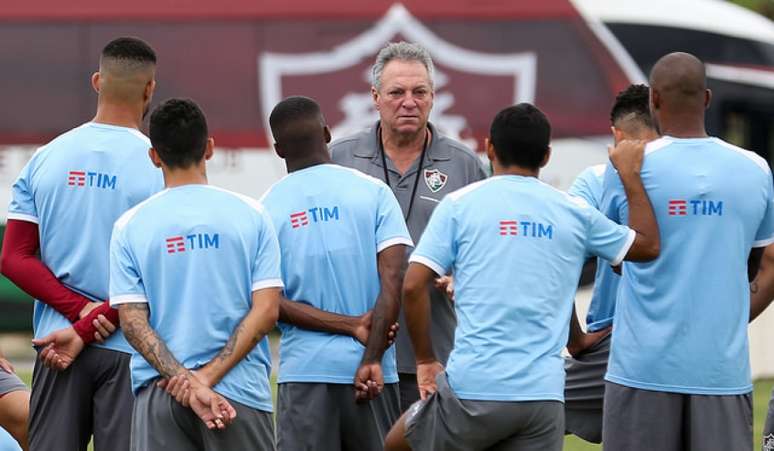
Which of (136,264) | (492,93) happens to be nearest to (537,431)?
(136,264)

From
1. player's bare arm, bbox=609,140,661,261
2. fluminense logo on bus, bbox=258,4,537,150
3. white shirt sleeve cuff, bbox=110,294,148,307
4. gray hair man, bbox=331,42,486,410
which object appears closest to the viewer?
white shirt sleeve cuff, bbox=110,294,148,307

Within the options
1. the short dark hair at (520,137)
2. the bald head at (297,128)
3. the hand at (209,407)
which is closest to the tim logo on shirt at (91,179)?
the bald head at (297,128)

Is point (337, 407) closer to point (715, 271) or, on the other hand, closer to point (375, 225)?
point (375, 225)

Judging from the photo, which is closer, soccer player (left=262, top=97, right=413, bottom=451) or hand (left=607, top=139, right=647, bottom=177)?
hand (left=607, top=139, right=647, bottom=177)

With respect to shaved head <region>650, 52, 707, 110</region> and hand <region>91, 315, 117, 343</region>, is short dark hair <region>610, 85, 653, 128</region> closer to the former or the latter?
shaved head <region>650, 52, 707, 110</region>

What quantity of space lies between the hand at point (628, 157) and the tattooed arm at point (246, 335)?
1.41 metres

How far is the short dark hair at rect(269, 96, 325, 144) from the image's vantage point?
641 cm

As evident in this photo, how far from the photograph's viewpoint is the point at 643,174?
6051 millimetres

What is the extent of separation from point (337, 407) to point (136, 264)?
1.15 m

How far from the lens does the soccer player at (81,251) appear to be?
6.53 meters

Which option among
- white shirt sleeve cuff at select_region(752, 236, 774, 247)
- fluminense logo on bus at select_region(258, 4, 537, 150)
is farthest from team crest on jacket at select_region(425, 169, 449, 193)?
fluminense logo on bus at select_region(258, 4, 537, 150)

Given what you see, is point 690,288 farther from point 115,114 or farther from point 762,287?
point 115,114

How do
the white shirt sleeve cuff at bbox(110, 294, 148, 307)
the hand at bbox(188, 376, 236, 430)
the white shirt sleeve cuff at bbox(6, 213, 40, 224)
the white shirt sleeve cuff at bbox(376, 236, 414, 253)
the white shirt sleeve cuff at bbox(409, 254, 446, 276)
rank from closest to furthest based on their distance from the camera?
1. the hand at bbox(188, 376, 236, 430)
2. the white shirt sleeve cuff at bbox(110, 294, 148, 307)
3. the white shirt sleeve cuff at bbox(409, 254, 446, 276)
4. the white shirt sleeve cuff at bbox(376, 236, 414, 253)
5. the white shirt sleeve cuff at bbox(6, 213, 40, 224)

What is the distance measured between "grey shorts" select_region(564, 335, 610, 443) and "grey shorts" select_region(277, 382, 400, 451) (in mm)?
1328
